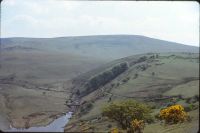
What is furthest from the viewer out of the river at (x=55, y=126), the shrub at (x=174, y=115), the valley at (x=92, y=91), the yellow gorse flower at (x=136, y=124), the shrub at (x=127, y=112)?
the valley at (x=92, y=91)

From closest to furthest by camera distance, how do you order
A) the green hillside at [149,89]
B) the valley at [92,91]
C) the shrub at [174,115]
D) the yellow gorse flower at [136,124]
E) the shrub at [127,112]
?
the yellow gorse flower at [136,124], the shrub at [127,112], the shrub at [174,115], the green hillside at [149,89], the valley at [92,91]

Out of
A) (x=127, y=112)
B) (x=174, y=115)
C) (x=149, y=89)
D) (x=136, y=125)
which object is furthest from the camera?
(x=149, y=89)

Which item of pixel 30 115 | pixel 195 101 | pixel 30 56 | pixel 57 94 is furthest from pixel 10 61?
pixel 195 101

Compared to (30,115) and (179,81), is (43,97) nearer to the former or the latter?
(30,115)

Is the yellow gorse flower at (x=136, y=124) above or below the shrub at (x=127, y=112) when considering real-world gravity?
below

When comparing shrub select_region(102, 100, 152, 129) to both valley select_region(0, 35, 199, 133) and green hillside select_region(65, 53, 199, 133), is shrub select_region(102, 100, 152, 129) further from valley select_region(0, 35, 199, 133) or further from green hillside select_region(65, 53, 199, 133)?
valley select_region(0, 35, 199, 133)

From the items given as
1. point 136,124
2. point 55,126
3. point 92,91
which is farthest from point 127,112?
point 92,91

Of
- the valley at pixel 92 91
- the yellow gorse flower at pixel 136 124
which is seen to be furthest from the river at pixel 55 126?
the yellow gorse flower at pixel 136 124

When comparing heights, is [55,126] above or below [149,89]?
below

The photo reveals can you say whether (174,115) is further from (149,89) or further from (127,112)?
(149,89)

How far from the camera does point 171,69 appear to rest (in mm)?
83312

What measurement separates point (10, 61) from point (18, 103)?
6255 centimetres

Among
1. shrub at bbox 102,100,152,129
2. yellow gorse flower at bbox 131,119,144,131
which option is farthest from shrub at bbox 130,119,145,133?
shrub at bbox 102,100,152,129

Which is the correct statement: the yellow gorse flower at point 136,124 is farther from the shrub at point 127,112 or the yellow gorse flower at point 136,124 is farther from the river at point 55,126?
the river at point 55,126
